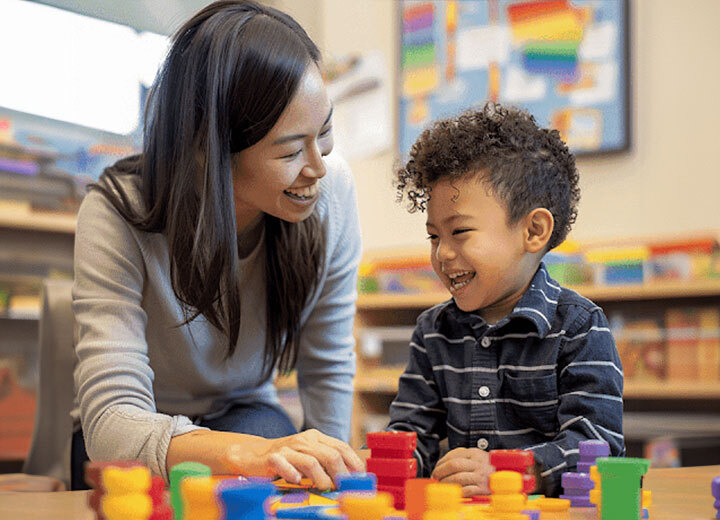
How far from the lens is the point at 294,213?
1124 mm

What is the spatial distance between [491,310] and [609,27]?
Result: 1.99 metres

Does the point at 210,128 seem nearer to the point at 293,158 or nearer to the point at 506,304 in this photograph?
the point at 293,158

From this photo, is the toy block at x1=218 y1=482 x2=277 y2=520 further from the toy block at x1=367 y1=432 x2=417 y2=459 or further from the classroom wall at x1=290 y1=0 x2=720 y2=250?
the classroom wall at x1=290 y1=0 x2=720 y2=250

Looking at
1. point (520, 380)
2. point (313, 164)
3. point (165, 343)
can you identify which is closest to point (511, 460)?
point (520, 380)

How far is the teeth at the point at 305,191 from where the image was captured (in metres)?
1.10

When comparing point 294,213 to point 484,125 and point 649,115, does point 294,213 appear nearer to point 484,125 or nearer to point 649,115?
point 484,125

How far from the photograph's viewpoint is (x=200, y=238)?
3.53 ft

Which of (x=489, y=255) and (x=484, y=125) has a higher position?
(x=484, y=125)

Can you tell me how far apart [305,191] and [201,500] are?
64cm

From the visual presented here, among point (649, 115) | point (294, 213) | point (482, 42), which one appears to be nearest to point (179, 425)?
point (294, 213)

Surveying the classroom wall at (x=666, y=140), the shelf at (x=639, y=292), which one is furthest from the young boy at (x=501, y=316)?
the classroom wall at (x=666, y=140)

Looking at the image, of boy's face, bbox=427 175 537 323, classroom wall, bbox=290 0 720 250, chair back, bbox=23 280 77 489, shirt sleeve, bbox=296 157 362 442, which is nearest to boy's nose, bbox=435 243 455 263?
boy's face, bbox=427 175 537 323

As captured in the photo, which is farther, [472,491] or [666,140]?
[666,140]

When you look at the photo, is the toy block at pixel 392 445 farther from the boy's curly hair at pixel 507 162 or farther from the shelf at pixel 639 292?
the shelf at pixel 639 292
